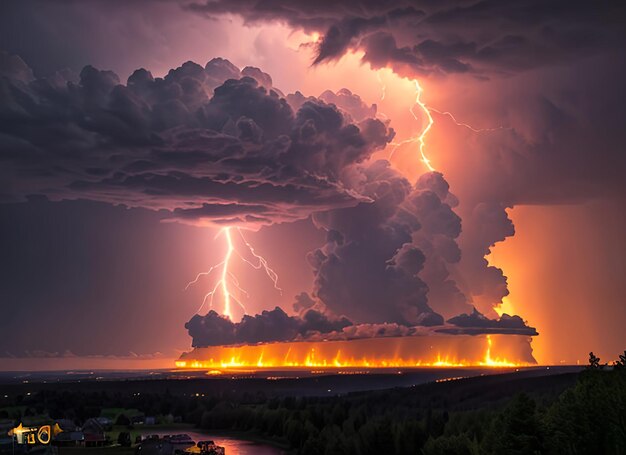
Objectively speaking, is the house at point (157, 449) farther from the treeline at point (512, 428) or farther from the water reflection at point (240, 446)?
the treeline at point (512, 428)

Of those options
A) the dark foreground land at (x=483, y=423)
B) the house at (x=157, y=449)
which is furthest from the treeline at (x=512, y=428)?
the house at (x=157, y=449)

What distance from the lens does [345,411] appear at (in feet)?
579

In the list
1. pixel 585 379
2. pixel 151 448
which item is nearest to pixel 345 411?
pixel 151 448

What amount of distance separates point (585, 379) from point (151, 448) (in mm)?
79973

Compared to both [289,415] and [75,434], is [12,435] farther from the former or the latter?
[289,415]

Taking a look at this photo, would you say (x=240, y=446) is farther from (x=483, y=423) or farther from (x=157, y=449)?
(x=483, y=423)

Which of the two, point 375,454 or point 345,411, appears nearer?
point 375,454

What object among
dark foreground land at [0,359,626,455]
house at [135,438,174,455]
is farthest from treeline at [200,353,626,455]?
house at [135,438,174,455]

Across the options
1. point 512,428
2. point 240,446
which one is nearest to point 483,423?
point 512,428

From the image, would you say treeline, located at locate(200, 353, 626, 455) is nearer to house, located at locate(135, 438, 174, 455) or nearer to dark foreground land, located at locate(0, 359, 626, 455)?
dark foreground land, located at locate(0, 359, 626, 455)

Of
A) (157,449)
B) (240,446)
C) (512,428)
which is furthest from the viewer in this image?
(240,446)

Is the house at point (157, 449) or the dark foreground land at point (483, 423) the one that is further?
the house at point (157, 449)

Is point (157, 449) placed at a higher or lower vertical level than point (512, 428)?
lower

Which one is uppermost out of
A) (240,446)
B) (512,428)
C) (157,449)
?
(512,428)
